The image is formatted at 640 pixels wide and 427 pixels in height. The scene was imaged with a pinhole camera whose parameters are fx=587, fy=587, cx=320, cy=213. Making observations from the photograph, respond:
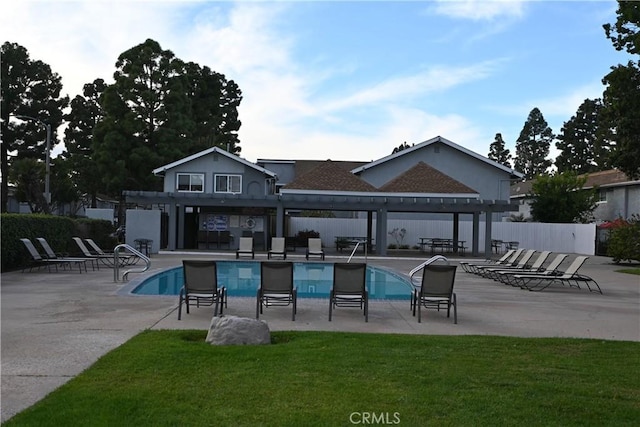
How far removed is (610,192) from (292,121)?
28455 mm

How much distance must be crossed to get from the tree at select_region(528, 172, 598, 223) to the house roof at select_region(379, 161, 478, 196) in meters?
9.89

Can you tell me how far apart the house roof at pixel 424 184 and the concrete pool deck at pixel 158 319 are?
18.7 meters

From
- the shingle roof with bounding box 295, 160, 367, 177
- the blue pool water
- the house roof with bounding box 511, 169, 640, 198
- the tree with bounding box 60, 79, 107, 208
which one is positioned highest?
the tree with bounding box 60, 79, 107, 208

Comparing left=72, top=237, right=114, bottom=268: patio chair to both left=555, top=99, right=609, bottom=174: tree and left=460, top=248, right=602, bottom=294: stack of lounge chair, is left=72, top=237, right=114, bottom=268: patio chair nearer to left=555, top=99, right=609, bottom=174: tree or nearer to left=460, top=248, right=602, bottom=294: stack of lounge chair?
left=460, top=248, right=602, bottom=294: stack of lounge chair

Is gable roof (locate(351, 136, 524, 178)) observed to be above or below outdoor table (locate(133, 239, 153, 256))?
above

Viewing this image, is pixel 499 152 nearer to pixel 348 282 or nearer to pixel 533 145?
pixel 533 145

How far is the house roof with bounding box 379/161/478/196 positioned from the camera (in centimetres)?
3378

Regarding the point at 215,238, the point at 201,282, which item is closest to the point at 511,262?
the point at 201,282

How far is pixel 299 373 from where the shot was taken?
5895 mm

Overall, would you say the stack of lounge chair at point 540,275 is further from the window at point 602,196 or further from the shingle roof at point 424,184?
the window at point 602,196

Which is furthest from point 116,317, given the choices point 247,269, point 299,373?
point 247,269

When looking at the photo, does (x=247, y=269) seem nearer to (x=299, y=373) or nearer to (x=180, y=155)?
(x=299, y=373)

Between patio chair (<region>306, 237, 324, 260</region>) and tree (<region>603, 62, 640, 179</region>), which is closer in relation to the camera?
tree (<region>603, 62, 640, 179</region>)

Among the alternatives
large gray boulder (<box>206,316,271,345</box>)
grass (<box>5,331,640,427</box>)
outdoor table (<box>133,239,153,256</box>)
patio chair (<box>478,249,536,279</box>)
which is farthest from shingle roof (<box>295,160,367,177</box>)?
grass (<box>5,331,640,427</box>)
